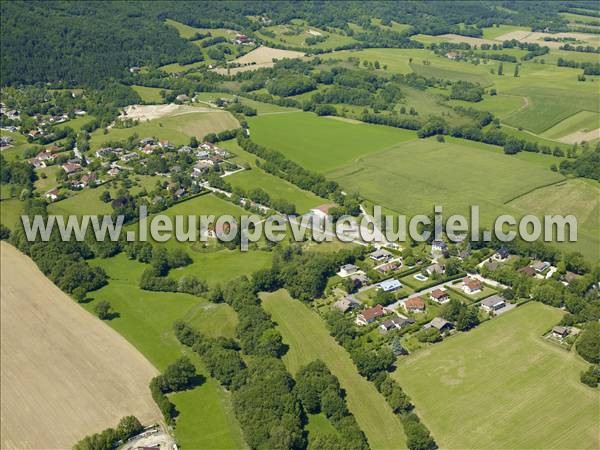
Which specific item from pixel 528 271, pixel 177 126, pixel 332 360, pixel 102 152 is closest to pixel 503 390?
pixel 332 360

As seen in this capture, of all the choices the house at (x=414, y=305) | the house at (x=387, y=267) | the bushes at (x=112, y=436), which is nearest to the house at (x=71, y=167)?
the house at (x=387, y=267)

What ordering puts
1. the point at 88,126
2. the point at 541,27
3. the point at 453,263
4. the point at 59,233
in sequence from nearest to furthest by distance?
1. the point at 453,263
2. the point at 59,233
3. the point at 88,126
4. the point at 541,27

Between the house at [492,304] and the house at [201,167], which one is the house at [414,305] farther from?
the house at [201,167]

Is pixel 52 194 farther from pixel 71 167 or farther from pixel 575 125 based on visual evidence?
pixel 575 125

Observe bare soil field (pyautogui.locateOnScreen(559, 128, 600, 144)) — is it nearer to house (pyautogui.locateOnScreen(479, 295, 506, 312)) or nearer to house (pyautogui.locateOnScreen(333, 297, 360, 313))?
house (pyautogui.locateOnScreen(479, 295, 506, 312))

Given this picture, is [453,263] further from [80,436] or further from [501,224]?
[80,436]

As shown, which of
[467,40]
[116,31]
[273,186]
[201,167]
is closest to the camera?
[273,186]

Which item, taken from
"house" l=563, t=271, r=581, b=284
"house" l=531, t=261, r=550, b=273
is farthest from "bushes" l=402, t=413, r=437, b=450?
"house" l=531, t=261, r=550, b=273

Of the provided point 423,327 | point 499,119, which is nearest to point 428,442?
point 423,327
